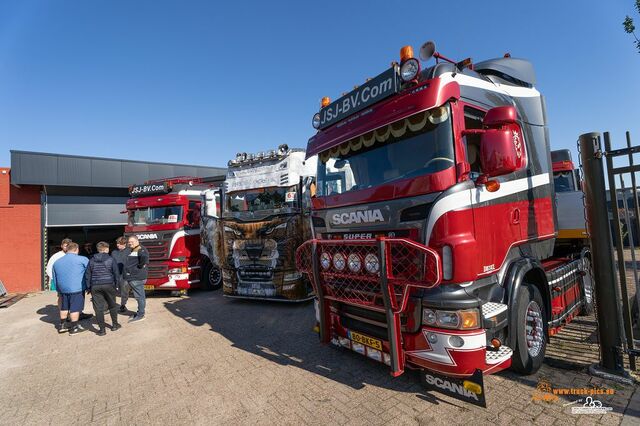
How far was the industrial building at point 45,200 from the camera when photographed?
1319 cm

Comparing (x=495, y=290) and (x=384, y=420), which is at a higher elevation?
(x=495, y=290)

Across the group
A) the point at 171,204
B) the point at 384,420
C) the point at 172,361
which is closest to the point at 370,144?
the point at 384,420

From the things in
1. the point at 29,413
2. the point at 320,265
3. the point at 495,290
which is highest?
the point at 320,265

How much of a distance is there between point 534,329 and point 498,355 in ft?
3.58

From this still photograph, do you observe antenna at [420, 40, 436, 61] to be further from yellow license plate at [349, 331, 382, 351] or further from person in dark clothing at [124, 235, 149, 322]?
person in dark clothing at [124, 235, 149, 322]

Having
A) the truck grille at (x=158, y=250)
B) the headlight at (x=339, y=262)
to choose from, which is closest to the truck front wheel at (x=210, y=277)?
the truck grille at (x=158, y=250)

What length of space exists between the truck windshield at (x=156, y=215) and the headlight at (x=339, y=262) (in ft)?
25.3

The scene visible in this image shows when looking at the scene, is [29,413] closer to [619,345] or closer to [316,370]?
[316,370]

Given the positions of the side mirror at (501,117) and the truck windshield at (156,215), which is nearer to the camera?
the side mirror at (501,117)

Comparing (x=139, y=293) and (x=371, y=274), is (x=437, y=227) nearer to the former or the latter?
(x=371, y=274)

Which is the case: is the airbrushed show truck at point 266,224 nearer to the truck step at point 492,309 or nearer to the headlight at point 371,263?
the headlight at point 371,263

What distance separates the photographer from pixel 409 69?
3.34 metres

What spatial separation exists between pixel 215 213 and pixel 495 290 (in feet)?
23.7

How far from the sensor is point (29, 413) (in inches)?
144
